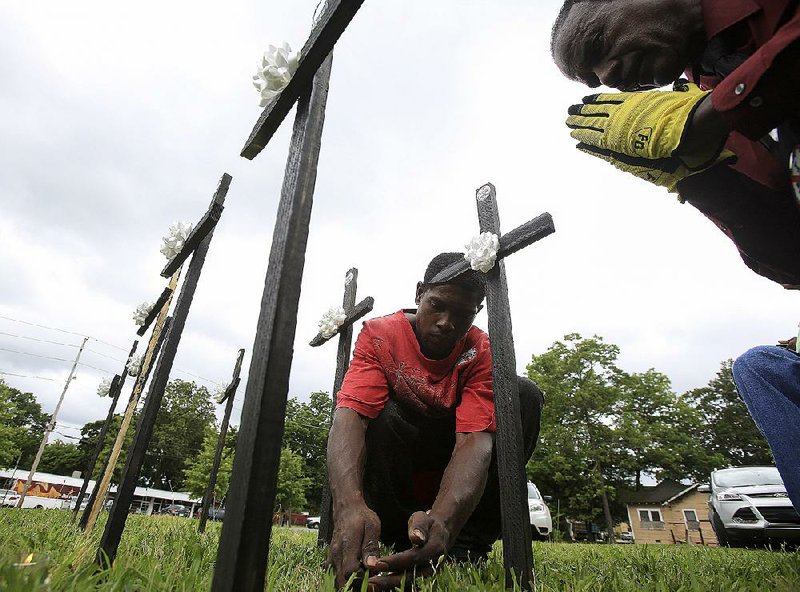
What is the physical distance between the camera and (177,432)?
1813 inches

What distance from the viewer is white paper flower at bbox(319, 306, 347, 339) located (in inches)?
184

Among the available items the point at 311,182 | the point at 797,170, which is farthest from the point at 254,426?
the point at 797,170

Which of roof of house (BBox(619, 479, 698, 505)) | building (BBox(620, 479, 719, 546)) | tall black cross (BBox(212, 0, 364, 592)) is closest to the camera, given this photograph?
tall black cross (BBox(212, 0, 364, 592))

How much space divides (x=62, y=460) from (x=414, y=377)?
66268mm

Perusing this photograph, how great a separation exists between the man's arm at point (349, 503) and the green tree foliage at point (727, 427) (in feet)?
131

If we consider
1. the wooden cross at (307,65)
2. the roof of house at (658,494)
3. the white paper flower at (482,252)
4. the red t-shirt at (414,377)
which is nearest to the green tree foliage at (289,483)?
the roof of house at (658,494)

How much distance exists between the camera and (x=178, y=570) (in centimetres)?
161

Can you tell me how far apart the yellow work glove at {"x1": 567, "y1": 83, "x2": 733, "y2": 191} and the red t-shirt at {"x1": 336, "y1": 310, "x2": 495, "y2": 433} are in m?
1.45

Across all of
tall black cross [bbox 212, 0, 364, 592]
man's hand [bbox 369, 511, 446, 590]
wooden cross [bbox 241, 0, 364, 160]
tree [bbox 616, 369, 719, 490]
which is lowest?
man's hand [bbox 369, 511, 446, 590]

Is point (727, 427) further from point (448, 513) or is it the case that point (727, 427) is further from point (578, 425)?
point (448, 513)

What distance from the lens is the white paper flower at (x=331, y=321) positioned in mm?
4676

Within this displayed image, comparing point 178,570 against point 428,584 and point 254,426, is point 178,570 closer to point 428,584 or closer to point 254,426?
point 428,584

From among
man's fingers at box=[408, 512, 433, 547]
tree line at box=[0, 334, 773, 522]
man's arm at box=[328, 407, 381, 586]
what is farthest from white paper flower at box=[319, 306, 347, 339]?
tree line at box=[0, 334, 773, 522]

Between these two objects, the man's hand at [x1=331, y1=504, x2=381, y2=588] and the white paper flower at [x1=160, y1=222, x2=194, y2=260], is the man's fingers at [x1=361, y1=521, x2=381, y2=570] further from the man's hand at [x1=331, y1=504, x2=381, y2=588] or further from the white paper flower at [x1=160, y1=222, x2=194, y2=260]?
the white paper flower at [x1=160, y1=222, x2=194, y2=260]
